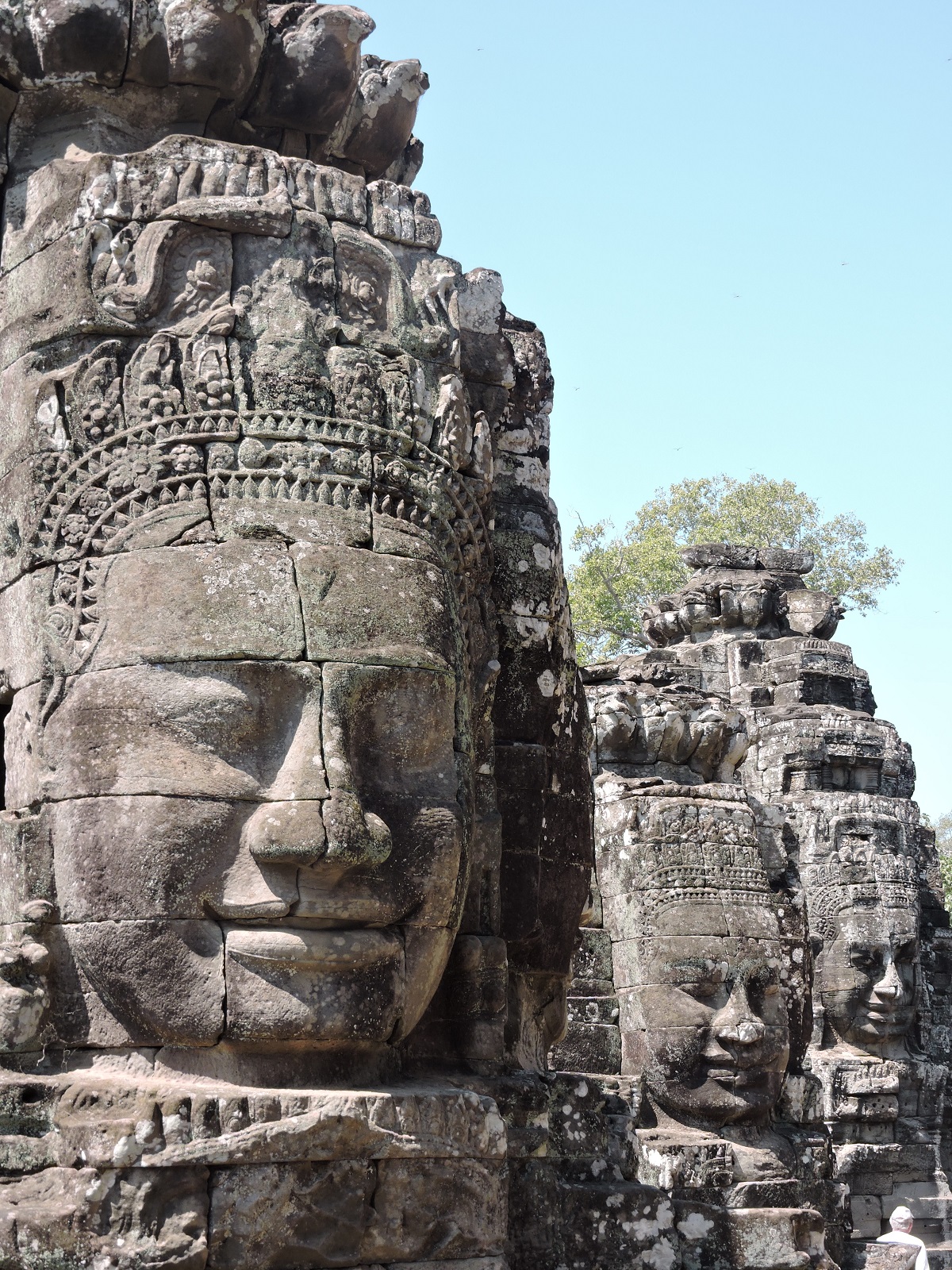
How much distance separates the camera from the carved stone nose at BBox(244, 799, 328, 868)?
14.5ft

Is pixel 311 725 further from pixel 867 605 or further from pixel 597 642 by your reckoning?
pixel 867 605

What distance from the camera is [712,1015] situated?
33.0 feet

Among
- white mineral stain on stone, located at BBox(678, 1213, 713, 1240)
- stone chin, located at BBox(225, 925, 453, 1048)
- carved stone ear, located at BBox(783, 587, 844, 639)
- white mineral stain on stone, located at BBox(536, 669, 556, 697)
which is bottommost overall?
white mineral stain on stone, located at BBox(678, 1213, 713, 1240)

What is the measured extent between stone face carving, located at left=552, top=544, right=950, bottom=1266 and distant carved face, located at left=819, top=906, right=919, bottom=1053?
0.7 inches

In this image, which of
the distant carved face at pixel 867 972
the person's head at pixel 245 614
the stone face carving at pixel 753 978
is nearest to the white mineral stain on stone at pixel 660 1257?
the stone face carving at pixel 753 978

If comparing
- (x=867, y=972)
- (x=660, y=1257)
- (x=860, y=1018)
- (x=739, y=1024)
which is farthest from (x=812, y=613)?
(x=660, y=1257)

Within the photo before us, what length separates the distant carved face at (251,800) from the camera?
4.43 meters

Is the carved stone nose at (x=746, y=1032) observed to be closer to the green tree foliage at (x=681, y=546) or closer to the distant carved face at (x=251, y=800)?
the distant carved face at (x=251, y=800)

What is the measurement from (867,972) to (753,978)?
20.1 ft

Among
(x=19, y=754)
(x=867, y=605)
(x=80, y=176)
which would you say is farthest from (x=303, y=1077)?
(x=867, y=605)

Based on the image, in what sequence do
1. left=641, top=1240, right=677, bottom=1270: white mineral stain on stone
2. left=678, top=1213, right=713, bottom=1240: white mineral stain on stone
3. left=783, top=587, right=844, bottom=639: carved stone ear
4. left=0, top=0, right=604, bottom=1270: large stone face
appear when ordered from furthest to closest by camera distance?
left=783, top=587, right=844, bottom=639: carved stone ear, left=678, top=1213, right=713, bottom=1240: white mineral stain on stone, left=641, top=1240, right=677, bottom=1270: white mineral stain on stone, left=0, top=0, right=604, bottom=1270: large stone face

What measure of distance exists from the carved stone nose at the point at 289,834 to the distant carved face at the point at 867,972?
12.2 metres

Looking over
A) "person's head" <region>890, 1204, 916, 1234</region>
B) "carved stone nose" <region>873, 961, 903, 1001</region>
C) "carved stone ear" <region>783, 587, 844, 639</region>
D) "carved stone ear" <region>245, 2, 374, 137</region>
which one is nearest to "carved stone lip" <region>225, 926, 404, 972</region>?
"carved stone ear" <region>245, 2, 374, 137</region>

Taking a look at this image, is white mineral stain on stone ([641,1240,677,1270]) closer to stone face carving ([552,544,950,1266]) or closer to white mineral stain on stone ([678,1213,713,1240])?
stone face carving ([552,544,950,1266])
